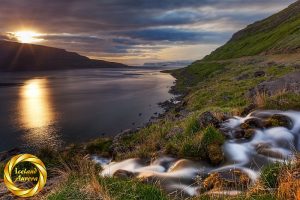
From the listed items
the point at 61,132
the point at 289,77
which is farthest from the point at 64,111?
the point at 289,77

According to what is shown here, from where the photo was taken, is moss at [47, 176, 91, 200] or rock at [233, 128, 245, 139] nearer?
moss at [47, 176, 91, 200]

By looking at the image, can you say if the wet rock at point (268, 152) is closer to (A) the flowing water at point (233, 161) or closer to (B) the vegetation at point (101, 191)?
(A) the flowing water at point (233, 161)

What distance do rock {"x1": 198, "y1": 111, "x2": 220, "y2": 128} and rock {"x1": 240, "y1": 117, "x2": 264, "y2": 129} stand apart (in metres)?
1.39

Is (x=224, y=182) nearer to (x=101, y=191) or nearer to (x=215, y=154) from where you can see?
(x=215, y=154)

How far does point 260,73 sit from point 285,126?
95.3ft

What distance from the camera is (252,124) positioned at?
59.3 ft

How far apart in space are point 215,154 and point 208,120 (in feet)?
13.4

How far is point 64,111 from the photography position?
5966cm

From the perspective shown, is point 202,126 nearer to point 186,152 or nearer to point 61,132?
point 186,152

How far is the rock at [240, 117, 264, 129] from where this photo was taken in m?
17.7

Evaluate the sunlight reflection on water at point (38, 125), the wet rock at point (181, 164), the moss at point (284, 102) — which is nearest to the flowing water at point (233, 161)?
the wet rock at point (181, 164)

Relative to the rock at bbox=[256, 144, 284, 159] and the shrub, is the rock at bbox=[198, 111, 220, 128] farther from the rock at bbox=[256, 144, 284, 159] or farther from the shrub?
the rock at bbox=[256, 144, 284, 159]

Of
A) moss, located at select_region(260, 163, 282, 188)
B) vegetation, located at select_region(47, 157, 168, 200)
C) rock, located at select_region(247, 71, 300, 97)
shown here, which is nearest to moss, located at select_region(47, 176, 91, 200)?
vegetation, located at select_region(47, 157, 168, 200)

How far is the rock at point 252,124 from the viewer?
58.1ft
